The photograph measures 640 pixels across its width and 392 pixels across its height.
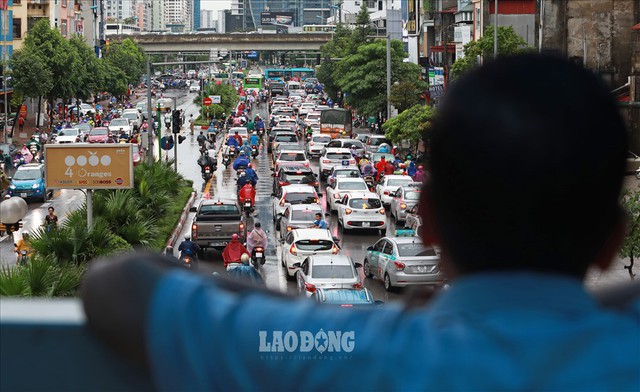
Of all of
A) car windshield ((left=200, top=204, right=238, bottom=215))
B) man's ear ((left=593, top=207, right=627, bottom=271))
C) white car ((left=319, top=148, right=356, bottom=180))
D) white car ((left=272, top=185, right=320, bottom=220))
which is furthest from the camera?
white car ((left=319, top=148, right=356, bottom=180))

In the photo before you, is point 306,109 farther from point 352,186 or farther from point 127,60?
point 352,186

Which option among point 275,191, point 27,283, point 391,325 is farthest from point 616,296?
point 275,191

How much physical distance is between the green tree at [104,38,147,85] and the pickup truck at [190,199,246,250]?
271ft

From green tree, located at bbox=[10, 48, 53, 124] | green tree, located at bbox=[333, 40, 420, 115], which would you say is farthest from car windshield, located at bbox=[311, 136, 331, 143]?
green tree, located at bbox=[10, 48, 53, 124]

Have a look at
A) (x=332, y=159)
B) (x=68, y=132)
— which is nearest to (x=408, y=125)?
(x=332, y=159)

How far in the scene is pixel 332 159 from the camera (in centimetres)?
5119

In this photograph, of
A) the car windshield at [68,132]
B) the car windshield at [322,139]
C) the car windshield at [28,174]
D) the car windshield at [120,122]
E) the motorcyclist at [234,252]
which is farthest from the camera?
the car windshield at [120,122]

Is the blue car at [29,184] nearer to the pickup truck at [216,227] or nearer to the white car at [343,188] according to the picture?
the white car at [343,188]

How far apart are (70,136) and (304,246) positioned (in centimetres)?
3833

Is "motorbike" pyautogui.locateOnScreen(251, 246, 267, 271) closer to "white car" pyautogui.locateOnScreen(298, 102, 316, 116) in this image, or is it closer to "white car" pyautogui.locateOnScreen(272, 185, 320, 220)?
"white car" pyautogui.locateOnScreen(272, 185, 320, 220)

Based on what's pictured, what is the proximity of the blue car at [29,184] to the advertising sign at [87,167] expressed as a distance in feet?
50.2

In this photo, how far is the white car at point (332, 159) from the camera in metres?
50.5

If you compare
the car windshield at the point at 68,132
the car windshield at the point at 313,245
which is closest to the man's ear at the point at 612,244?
the car windshield at the point at 313,245

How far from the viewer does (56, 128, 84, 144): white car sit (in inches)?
2400
